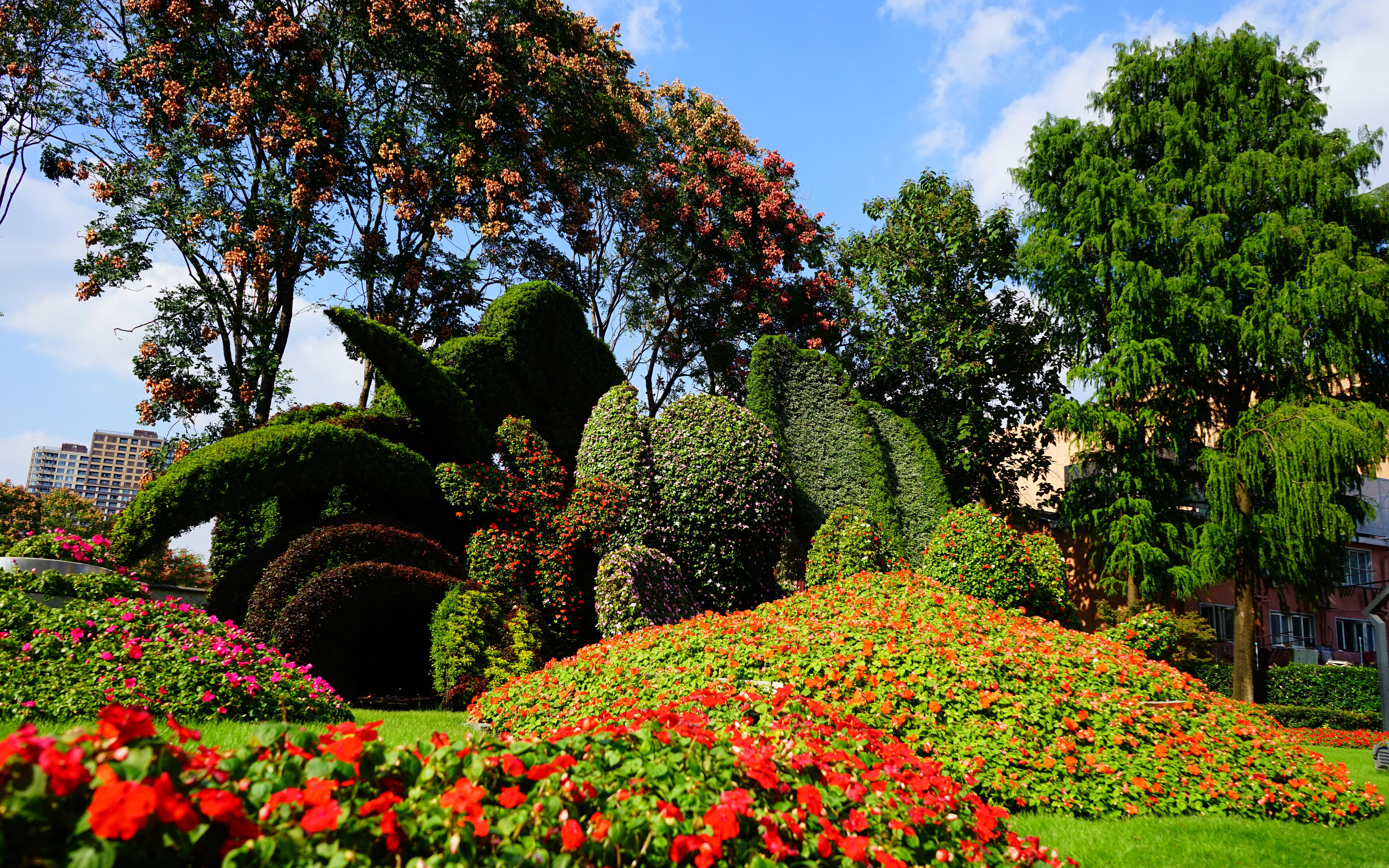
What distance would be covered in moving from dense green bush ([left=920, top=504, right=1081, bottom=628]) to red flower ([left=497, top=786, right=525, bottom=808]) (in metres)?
9.09

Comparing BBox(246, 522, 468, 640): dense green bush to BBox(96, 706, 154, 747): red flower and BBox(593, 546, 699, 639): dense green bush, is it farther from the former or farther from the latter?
BBox(96, 706, 154, 747): red flower

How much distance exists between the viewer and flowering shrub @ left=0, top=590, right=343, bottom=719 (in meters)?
4.97

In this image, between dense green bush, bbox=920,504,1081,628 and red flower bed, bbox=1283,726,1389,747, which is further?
red flower bed, bbox=1283,726,1389,747

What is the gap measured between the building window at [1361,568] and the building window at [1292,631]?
2961 millimetres

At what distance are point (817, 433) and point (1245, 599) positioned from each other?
345 inches

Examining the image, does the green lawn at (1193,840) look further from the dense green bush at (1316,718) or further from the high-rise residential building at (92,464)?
the high-rise residential building at (92,464)

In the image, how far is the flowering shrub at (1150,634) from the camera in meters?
10.5

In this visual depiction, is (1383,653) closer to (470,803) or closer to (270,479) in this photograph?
(470,803)

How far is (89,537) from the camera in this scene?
7941 mm

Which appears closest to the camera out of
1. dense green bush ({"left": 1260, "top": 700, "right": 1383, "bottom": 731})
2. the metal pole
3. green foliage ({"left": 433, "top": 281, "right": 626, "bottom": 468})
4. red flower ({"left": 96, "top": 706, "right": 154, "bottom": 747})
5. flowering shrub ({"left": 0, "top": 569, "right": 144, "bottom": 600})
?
red flower ({"left": 96, "top": 706, "right": 154, "bottom": 747})

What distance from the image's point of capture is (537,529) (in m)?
10.6

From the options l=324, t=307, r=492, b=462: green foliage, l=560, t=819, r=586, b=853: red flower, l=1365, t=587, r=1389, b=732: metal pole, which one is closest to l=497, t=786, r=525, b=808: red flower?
l=560, t=819, r=586, b=853: red flower

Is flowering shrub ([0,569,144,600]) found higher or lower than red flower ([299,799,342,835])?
higher

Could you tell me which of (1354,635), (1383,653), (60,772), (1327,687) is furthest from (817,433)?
(1354,635)
